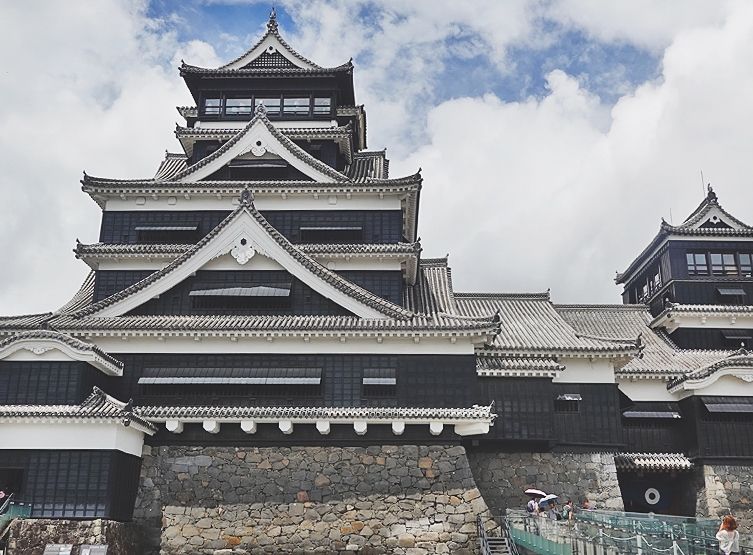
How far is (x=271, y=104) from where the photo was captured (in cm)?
3072

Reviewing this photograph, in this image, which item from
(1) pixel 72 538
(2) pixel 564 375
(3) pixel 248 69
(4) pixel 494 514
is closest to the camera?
(1) pixel 72 538

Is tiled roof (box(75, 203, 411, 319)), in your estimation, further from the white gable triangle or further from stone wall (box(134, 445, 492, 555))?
the white gable triangle

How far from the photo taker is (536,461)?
911 inches

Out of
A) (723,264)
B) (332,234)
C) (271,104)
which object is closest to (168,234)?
(332,234)

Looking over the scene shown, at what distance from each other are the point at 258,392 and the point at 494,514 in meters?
8.30

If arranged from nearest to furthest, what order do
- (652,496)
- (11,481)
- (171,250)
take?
(11,481), (171,250), (652,496)

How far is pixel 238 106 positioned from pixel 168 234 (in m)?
7.66

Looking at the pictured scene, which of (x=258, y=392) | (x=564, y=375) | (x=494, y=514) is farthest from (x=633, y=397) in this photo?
(x=258, y=392)

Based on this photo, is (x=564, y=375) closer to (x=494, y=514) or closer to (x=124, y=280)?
(x=494, y=514)

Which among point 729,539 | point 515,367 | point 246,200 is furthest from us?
point 246,200

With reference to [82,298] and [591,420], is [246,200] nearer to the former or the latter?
[82,298]

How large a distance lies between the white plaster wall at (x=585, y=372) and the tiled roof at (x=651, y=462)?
348 cm

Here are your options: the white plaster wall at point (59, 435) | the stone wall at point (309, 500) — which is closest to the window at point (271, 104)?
the stone wall at point (309, 500)

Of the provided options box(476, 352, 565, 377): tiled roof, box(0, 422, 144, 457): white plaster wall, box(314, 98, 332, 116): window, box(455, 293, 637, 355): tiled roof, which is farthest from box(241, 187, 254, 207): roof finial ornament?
box(455, 293, 637, 355): tiled roof
